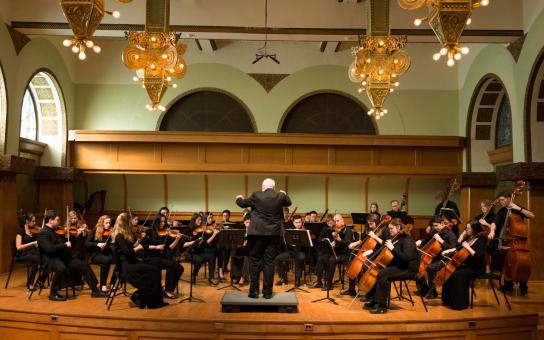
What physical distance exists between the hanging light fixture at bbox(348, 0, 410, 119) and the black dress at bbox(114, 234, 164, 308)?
16.7ft

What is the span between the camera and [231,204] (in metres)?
15.5

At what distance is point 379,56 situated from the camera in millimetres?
10031

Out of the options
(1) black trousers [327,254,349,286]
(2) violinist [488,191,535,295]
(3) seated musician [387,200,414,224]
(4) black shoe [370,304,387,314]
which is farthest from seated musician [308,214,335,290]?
(2) violinist [488,191,535,295]

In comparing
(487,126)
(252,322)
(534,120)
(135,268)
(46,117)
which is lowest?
(252,322)

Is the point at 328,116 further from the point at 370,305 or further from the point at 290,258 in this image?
the point at 370,305

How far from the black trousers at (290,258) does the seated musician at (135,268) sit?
8.32 feet

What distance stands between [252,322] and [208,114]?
32.2ft

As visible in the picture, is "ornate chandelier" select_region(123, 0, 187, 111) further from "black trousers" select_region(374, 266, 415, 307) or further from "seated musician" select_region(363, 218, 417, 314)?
"black trousers" select_region(374, 266, 415, 307)

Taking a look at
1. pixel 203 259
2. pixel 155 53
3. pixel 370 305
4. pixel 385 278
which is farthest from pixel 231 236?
pixel 155 53

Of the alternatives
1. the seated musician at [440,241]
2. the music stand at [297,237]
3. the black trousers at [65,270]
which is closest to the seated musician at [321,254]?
the music stand at [297,237]

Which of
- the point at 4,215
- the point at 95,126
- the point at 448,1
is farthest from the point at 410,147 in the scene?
the point at 4,215

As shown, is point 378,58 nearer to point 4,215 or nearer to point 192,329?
point 192,329

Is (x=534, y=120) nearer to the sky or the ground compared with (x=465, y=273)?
nearer to the sky

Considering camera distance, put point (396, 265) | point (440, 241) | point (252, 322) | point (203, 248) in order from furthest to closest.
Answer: point (203, 248) → point (440, 241) → point (396, 265) → point (252, 322)
